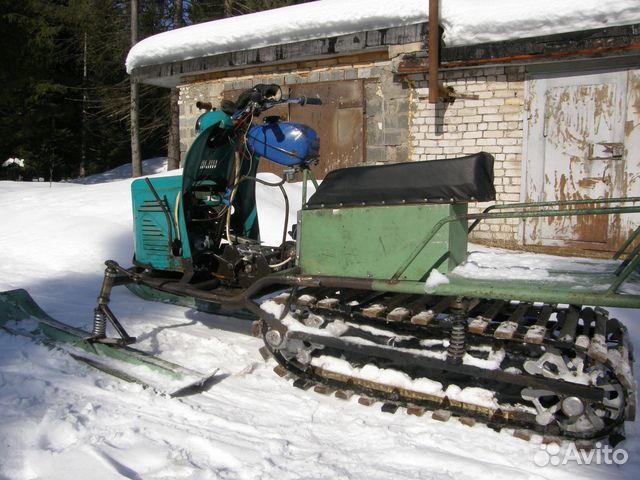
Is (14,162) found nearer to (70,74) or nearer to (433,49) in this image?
(70,74)

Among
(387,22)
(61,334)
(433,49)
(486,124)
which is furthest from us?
(387,22)

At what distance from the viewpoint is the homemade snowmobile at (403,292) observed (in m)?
2.58

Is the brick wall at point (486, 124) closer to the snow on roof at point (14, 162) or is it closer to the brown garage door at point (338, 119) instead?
the brown garage door at point (338, 119)

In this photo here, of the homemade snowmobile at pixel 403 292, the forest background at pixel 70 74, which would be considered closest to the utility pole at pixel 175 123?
the forest background at pixel 70 74

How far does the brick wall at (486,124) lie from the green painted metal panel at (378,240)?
4.50 m

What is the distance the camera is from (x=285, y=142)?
11.5 feet

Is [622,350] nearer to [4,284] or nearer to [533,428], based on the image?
[533,428]

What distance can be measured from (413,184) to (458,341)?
32.6 inches

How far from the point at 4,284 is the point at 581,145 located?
644cm

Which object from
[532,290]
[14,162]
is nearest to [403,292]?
[532,290]

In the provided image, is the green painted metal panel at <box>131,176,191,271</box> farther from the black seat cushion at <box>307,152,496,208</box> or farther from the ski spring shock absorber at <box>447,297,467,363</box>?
the ski spring shock absorber at <box>447,297,467,363</box>

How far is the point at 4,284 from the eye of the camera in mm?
5027

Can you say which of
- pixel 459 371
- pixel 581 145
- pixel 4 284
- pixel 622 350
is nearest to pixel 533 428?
pixel 459 371

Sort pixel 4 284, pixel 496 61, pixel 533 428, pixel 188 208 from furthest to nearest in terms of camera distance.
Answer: pixel 496 61 < pixel 4 284 < pixel 188 208 < pixel 533 428
